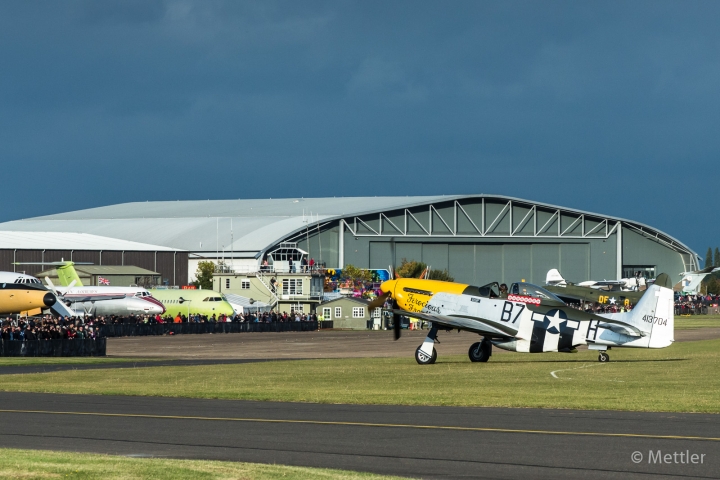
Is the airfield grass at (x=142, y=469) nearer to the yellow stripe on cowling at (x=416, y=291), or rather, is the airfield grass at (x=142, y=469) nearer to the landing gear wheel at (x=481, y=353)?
the yellow stripe on cowling at (x=416, y=291)

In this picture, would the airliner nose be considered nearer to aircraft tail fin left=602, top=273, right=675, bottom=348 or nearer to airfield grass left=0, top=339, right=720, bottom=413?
airfield grass left=0, top=339, right=720, bottom=413

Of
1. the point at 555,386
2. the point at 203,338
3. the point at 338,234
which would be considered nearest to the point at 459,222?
the point at 338,234

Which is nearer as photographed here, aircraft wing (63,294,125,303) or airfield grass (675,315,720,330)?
airfield grass (675,315,720,330)

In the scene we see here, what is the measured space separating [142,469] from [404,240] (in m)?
125

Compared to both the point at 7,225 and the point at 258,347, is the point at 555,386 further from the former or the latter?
the point at 7,225

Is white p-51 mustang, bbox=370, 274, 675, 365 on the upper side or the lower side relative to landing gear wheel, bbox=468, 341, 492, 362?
upper

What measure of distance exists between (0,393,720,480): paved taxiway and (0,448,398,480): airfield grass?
987mm

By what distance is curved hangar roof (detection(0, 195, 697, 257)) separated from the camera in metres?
136

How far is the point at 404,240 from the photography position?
137875 mm

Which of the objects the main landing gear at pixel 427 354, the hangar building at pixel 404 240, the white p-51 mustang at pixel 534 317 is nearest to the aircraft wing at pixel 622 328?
the white p-51 mustang at pixel 534 317

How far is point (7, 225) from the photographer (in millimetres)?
168125

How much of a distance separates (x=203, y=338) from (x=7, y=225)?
9872cm

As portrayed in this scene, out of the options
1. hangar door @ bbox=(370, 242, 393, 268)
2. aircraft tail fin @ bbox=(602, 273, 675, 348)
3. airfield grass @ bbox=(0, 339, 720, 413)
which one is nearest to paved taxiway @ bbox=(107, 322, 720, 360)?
aircraft tail fin @ bbox=(602, 273, 675, 348)

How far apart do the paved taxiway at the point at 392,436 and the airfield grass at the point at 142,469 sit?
3.24ft
